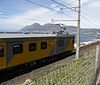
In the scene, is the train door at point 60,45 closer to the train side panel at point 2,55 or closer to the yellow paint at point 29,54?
the yellow paint at point 29,54

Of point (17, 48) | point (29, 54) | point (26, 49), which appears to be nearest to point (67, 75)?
point (17, 48)

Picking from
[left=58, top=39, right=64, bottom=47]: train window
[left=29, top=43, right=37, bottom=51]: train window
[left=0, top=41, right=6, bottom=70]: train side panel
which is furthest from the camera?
[left=58, top=39, right=64, bottom=47]: train window

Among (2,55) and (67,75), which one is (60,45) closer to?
(2,55)

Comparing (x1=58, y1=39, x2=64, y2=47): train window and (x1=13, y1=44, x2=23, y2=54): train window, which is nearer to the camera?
(x1=13, y1=44, x2=23, y2=54): train window

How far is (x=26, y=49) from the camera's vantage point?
699 inches

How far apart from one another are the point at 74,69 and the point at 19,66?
556 inches

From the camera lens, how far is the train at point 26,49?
49.4ft

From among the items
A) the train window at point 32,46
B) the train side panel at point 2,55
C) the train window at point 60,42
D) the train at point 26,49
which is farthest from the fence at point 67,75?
the train window at point 60,42

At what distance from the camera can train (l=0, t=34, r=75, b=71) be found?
15055 millimetres

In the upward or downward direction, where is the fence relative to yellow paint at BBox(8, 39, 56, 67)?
upward

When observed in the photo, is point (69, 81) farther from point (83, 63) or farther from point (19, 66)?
point (19, 66)

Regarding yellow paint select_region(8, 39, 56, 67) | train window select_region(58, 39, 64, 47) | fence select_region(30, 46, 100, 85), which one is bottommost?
yellow paint select_region(8, 39, 56, 67)

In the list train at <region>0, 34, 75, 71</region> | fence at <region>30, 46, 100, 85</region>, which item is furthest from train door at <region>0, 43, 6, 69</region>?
fence at <region>30, 46, 100, 85</region>

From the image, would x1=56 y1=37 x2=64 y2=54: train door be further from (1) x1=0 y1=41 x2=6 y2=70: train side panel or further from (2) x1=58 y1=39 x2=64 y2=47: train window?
(1) x1=0 y1=41 x2=6 y2=70: train side panel
